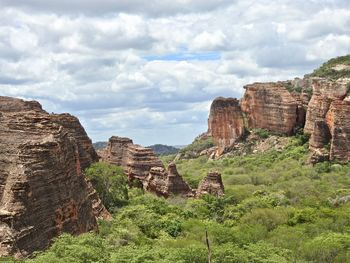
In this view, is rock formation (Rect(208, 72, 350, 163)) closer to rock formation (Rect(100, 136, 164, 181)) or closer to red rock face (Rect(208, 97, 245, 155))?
red rock face (Rect(208, 97, 245, 155))

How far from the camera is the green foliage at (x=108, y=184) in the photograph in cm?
5450

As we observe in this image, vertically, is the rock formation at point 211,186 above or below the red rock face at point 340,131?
below

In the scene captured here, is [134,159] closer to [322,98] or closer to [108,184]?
[108,184]

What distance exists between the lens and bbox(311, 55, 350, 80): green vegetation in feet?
336

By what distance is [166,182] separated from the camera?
6091 cm

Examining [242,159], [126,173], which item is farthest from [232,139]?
[126,173]

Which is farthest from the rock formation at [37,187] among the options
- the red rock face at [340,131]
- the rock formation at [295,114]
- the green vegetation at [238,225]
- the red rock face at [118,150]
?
the rock formation at [295,114]

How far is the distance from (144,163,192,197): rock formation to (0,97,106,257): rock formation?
22.2 meters

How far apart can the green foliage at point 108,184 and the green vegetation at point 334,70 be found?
53776 mm

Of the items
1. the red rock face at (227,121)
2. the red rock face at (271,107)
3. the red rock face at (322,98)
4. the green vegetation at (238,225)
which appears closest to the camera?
the green vegetation at (238,225)

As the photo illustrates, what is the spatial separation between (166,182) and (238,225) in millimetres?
14138

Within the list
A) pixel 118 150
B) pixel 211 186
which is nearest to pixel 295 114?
pixel 118 150

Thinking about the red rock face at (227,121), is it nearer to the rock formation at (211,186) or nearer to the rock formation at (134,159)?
the rock formation at (134,159)

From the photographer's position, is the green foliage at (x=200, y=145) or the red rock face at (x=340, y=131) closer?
the red rock face at (x=340, y=131)
